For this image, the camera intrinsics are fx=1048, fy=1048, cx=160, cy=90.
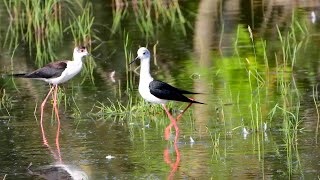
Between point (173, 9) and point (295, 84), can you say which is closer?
point (295, 84)

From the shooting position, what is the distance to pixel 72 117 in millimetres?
11039

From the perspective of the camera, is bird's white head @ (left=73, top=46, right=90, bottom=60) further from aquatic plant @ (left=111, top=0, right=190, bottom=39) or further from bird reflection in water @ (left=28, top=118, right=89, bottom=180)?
aquatic plant @ (left=111, top=0, right=190, bottom=39)

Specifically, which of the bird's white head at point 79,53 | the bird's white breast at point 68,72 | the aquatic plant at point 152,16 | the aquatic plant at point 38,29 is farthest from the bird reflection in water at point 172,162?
the aquatic plant at point 152,16

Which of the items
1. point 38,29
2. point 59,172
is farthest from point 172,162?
point 38,29

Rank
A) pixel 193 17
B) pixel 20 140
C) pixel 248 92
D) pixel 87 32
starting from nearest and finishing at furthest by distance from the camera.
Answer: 1. pixel 20 140
2. pixel 248 92
3. pixel 87 32
4. pixel 193 17

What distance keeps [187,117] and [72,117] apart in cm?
127

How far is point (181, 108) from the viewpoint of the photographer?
11.0 metres

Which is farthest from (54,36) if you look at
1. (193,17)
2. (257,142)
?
(257,142)

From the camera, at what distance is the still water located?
28.2 ft

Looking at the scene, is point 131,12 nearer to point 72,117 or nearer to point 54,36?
point 54,36

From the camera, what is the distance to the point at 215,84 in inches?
487

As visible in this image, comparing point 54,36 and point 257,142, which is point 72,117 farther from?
point 54,36

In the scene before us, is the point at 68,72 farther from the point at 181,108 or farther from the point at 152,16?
the point at 152,16

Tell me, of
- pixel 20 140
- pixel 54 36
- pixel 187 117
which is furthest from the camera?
pixel 54 36
